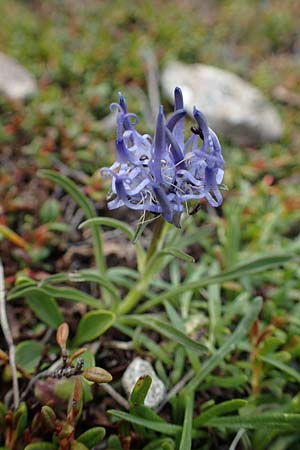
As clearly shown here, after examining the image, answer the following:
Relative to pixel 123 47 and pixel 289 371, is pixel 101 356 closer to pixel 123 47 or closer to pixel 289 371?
pixel 289 371

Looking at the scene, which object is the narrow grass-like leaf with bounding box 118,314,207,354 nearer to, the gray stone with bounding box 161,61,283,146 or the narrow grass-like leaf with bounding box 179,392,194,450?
the narrow grass-like leaf with bounding box 179,392,194,450

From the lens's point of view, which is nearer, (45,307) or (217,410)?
(217,410)

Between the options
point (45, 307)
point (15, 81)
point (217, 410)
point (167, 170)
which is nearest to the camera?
point (167, 170)

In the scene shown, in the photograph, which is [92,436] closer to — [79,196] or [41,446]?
[41,446]

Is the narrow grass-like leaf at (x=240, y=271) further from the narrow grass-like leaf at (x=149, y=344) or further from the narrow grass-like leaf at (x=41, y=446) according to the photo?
the narrow grass-like leaf at (x=41, y=446)

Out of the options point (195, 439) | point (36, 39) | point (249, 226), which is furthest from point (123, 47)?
point (195, 439)

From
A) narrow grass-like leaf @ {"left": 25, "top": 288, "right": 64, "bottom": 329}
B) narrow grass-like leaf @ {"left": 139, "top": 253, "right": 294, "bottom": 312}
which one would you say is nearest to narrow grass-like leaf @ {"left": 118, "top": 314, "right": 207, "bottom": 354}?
narrow grass-like leaf @ {"left": 139, "top": 253, "right": 294, "bottom": 312}

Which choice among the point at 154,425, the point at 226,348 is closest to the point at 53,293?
the point at 154,425
